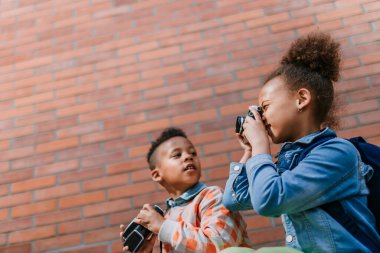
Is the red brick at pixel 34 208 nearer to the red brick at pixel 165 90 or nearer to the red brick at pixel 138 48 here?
the red brick at pixel 165 90

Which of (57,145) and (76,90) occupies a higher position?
(76,90)

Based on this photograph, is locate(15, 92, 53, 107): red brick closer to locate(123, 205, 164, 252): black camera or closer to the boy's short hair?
the boy's short hair

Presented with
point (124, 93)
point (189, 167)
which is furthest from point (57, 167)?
point (189, 167)

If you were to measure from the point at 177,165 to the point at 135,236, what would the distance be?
0.41m

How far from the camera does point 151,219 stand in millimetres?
1734

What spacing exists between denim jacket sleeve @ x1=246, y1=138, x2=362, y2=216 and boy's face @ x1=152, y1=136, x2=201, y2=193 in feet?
2.01

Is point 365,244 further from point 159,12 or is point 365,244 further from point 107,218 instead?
point 159,12

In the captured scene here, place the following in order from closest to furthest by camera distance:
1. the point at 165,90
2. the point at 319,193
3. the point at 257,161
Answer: the point at 319,193
the point at 257,161
the point at 165,90

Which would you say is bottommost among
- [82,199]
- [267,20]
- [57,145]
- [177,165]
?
[82,199]

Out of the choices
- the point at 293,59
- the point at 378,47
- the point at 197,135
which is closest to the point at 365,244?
the point at 293,59

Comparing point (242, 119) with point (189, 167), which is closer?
point (242, 119)

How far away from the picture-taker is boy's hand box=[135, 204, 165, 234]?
67.2 inches

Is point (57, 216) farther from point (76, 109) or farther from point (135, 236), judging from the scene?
point (135, 236)

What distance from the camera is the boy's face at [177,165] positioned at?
197 centimetres
